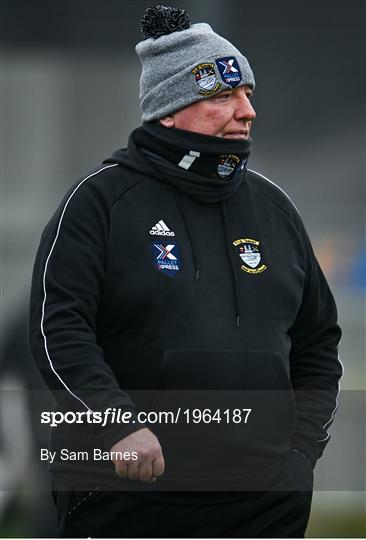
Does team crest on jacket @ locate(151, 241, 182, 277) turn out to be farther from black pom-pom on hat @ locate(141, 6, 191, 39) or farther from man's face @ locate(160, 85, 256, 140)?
black pom-pom on hat @ locate(141, 6, 191, 39)

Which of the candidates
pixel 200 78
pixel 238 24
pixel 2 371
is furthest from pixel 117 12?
pixel 200 78

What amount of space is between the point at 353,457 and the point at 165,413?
8.20 ft

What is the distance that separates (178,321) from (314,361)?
59cm

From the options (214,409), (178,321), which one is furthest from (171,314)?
(214,409)

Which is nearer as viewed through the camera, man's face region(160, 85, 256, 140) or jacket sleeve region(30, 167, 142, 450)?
jacket sleeve region(30, 167, 142, 450)

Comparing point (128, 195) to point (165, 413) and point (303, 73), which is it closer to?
point (165, 413)

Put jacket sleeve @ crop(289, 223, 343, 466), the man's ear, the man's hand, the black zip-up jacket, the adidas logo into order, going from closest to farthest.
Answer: the man's hand → the black zip-up jacket → the adidas logo → the man's ear → jacket sleeve @ crop(289, 223, 343, 466)

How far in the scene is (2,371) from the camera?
5.40 m

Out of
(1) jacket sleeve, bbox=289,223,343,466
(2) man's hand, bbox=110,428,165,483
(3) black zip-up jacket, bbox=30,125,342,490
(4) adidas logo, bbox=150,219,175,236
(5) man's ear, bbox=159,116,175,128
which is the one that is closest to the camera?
(2) man's hand, bbox=110,428,165,483

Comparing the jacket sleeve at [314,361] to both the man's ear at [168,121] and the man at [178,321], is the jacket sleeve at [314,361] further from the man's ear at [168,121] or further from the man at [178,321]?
the man's ear at [168,121]

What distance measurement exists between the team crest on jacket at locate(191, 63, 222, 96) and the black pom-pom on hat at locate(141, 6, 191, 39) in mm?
151

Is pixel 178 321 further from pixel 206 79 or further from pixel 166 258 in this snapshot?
pixel 206 79

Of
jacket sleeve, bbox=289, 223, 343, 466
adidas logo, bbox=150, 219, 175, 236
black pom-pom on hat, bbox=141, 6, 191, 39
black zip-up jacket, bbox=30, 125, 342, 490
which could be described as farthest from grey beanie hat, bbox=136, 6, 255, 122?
jacket sleeve, bbox=289, 223, 343, 466

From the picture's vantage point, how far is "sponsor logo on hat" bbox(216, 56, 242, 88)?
11.0 feet
